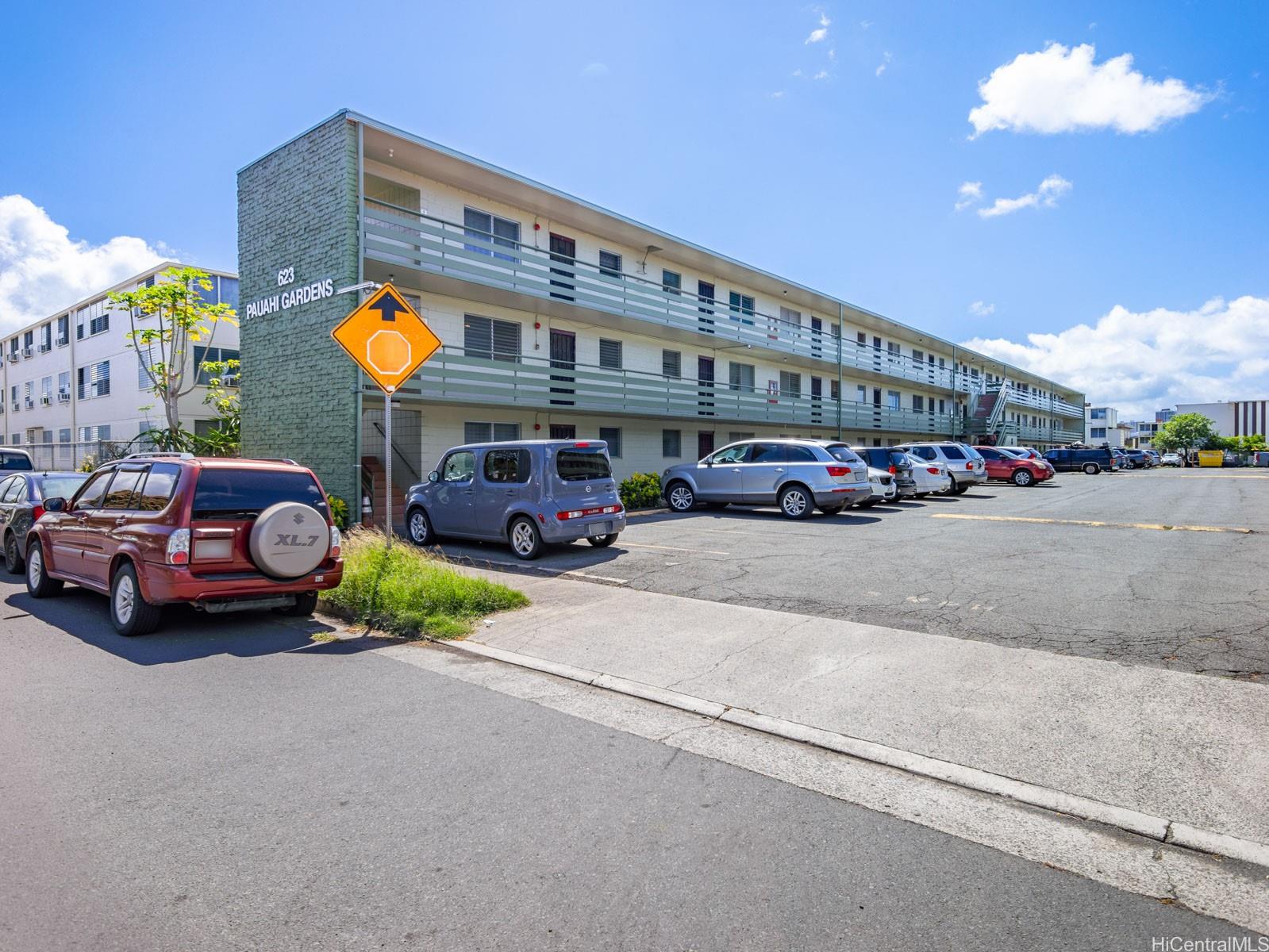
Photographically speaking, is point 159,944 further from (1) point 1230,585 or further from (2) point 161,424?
(2) point 161,424

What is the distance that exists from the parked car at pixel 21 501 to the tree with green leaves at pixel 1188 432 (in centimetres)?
12247

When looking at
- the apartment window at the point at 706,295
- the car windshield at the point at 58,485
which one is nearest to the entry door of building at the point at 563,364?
the apartment window at the point at 706,295

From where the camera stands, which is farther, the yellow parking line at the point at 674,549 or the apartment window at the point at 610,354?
the apartment window at the point at 610,354

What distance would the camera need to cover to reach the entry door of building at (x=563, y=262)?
60.8ft

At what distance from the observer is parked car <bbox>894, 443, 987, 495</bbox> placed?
23203 millimetres

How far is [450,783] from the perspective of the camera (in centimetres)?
369

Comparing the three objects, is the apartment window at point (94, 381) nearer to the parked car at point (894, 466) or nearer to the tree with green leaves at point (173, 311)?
the tree with green leaves at point (173, 311)

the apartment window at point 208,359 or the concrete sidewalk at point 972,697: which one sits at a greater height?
the apartment window at point 208,359

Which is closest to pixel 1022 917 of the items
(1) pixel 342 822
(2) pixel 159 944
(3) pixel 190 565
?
(1) pixel 342 822

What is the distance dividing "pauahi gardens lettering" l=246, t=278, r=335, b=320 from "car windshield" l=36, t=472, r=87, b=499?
6.13m

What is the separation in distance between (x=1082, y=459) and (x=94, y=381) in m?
55.0

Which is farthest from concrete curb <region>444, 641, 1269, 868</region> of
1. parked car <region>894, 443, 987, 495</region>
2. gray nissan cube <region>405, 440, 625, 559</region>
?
parked car <region>894, 443, 987, 495</region>

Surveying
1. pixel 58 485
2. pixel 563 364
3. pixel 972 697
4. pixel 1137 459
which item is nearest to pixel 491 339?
pixel 563 364

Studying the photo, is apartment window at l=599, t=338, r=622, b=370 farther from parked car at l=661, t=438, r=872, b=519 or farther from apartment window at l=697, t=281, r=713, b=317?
parked car at l=661, t=438, r=872, b=519
